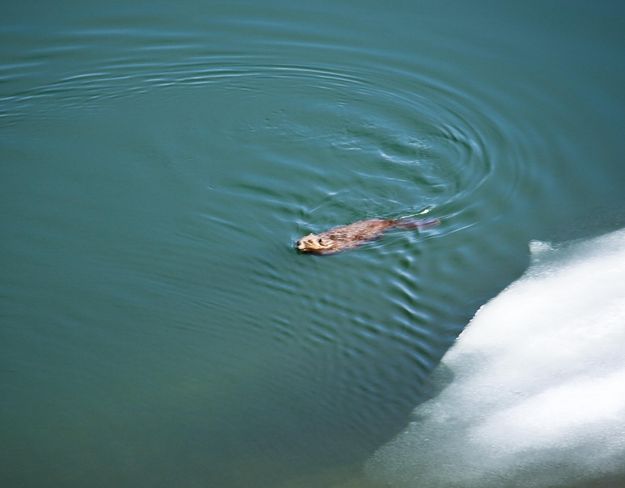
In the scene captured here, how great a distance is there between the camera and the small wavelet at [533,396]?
5562 mm

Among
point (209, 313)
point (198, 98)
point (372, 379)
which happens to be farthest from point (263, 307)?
point (198, 98)

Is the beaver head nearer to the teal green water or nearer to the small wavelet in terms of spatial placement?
A: the teal green water

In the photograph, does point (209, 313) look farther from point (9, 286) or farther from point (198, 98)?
point (198, 98)

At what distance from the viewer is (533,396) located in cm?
608

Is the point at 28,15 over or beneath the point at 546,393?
over

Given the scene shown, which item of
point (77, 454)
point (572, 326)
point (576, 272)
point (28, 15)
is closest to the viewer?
point (77, 454)

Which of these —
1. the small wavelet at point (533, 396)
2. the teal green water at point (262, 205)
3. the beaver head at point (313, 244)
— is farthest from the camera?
the beaver head at point (313, 244)

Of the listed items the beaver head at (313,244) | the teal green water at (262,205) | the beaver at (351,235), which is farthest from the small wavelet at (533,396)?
the beaver head at (313,244)

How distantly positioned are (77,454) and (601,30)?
776 centimetres

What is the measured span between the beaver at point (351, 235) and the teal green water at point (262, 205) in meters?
0.10

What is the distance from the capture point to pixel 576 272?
7.20m

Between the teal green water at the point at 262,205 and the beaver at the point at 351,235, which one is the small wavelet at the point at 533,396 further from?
the beaver at the point at 351,235

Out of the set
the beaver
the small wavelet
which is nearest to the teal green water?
the beaver

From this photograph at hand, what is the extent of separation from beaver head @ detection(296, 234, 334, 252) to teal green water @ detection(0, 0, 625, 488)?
0.12m
